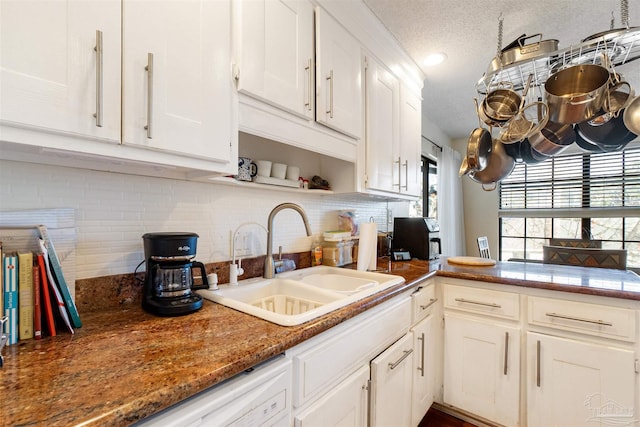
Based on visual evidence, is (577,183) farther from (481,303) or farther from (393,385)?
(393,385)

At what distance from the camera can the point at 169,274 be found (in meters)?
1.02

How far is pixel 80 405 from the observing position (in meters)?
0.51

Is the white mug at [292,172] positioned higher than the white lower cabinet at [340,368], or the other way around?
the white mug at [292,172]

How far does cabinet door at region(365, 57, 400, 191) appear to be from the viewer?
1841 millimetres

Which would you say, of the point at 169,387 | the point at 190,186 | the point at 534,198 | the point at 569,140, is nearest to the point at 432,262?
the point at 569,140

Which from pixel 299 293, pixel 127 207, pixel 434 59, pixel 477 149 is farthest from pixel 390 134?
pixel 127 207

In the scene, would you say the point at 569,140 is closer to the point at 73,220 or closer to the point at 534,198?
the point at 73,220

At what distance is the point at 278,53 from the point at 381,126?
3.00ft

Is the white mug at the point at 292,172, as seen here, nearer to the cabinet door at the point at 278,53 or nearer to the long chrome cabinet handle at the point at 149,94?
the cabinet door at the point at 278,53

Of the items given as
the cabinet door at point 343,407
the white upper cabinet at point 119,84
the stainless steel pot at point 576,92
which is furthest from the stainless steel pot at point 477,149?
the white upper cabinet at point 119,84

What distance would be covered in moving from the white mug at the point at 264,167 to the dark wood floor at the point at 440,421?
1.72 meters

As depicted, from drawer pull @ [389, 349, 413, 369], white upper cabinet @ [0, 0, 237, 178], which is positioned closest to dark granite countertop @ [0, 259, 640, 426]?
drawer pull @ [389, 349, 413, 369]

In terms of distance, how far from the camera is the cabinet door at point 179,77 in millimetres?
808

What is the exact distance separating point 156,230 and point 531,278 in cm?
187
